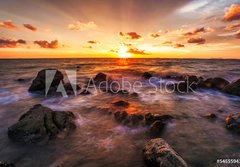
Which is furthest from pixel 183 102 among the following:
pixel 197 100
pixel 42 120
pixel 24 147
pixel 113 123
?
pixel 24 147

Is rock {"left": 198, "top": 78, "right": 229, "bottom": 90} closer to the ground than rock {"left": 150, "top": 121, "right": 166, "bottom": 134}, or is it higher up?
higher up

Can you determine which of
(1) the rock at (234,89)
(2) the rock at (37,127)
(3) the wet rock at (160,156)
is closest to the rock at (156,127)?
(3) the wet rock at (160,156)

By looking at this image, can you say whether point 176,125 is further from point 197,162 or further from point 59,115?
point 59,115

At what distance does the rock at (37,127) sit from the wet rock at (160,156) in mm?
3856

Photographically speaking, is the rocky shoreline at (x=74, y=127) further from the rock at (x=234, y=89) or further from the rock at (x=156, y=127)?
the rock at (x=234, y=89)

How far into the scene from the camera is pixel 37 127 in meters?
5.97

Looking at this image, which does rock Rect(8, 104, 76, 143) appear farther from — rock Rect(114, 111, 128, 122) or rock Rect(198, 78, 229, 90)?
rock Rect(198, 78, 229, 90)

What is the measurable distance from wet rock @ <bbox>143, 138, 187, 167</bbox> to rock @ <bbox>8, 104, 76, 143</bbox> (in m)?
3.86

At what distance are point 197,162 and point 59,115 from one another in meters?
5.90

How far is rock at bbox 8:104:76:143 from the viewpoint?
585 cm

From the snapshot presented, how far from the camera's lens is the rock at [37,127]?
5.85 m

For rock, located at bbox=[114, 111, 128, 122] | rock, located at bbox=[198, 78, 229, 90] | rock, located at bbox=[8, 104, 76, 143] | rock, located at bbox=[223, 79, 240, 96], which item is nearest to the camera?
rock, located at bbox=[8, 104, 76, 143]

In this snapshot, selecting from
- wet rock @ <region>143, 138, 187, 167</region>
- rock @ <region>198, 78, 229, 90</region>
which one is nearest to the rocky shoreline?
wet rock @ <region>143, 138, 187, 167</region>

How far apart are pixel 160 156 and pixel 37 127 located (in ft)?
15.9
